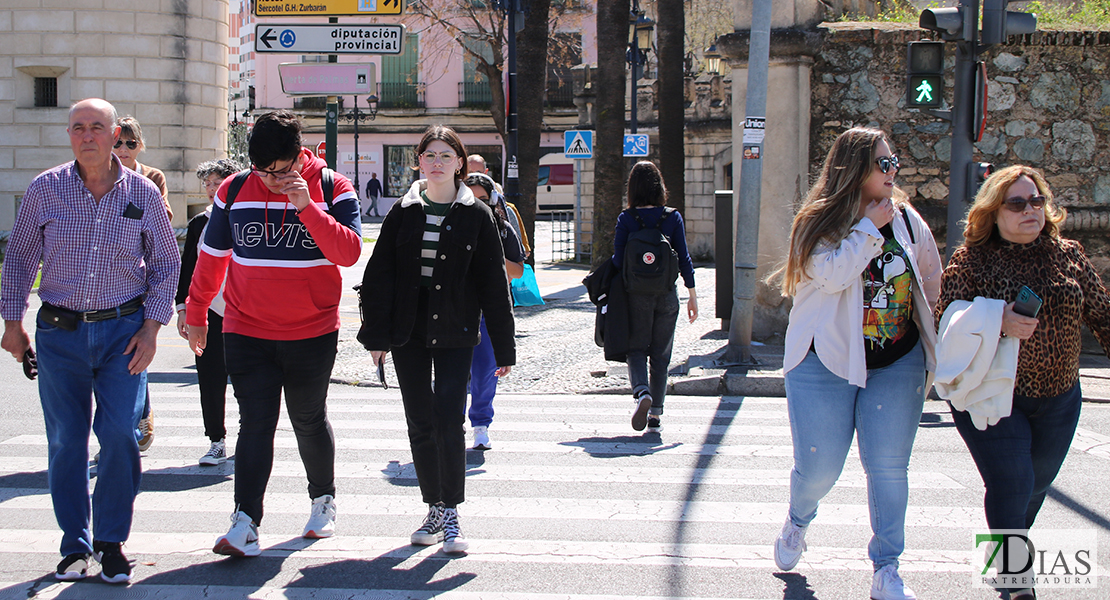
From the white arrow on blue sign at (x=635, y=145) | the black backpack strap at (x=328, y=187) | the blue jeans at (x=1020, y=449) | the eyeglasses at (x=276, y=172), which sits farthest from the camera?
the white arrow on blue sign at (x=635, y=145)

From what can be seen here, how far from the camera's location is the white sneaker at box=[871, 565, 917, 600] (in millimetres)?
3777

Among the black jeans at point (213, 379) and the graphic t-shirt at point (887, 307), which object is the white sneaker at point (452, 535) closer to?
the graphic t-shirt at point (887, 307)

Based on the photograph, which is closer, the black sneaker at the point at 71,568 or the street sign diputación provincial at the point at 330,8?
the black sneaker at the point at 71,568

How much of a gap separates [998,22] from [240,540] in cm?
800

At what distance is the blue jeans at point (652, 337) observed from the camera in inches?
275

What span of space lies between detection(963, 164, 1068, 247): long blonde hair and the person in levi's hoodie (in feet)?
8.24

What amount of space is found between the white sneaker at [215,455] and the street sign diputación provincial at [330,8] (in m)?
5.57

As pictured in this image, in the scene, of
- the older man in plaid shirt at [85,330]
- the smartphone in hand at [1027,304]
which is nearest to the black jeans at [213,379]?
the older man in plaid shirt at [85,330]

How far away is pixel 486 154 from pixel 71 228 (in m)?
42.8

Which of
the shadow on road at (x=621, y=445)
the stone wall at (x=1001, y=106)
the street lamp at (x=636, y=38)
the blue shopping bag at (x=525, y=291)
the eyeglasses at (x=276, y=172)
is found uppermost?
the street lamp at (x=636, y=38)

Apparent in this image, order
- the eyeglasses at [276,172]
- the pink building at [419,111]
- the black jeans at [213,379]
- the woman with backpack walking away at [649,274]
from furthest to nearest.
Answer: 1. the pink building at [419,111]
2. the woman with backpack walking away at [649,274]
3. the black jeans at [213,379]
4. the eyeglasses at [276,172]

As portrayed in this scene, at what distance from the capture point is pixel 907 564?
443 centimetres

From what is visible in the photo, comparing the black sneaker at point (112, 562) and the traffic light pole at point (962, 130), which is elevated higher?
the traffic light pole at point (962, 130)

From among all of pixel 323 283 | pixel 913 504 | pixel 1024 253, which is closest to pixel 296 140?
pixel 323 283
